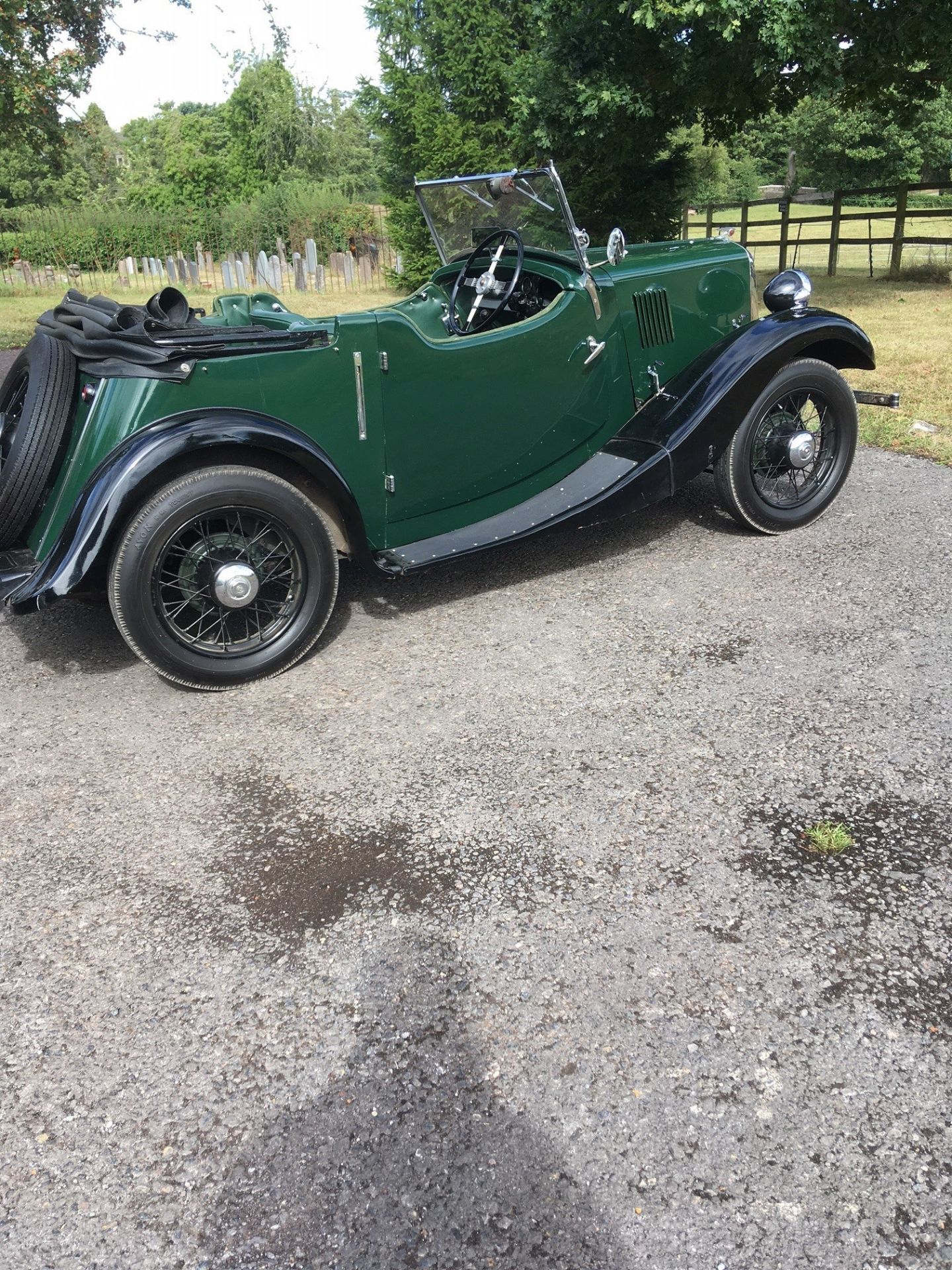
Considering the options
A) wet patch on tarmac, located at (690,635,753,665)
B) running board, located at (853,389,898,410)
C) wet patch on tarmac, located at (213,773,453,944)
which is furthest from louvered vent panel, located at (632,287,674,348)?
wet patch on tarmac, located at (213,773,453,944)

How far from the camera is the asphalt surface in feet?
5.67

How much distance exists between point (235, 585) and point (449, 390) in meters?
1.24

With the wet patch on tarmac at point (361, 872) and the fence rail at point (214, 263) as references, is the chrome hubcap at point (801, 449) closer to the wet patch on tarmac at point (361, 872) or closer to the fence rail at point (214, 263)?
the wet patch on tarmac at point (361, 872)

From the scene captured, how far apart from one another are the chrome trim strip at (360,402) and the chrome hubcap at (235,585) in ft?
2.39

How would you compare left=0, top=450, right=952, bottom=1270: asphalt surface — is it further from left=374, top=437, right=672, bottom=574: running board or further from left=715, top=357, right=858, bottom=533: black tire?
left=715, top=357, right=858, bottom=533: black tire

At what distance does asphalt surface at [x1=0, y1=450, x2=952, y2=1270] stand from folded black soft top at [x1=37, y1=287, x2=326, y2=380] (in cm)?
121

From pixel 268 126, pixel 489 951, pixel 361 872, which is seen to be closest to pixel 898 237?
pixel 361 872

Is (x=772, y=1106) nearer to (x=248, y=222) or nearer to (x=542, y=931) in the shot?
(x=542, y=931)

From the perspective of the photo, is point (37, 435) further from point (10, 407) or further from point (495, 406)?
point (495, 406)

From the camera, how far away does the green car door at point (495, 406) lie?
151 inches

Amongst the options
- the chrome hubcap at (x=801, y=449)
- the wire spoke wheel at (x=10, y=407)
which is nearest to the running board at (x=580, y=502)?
the chrome hubcap at (x=801, y=449)

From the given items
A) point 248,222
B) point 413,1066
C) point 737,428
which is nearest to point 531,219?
point 737,428

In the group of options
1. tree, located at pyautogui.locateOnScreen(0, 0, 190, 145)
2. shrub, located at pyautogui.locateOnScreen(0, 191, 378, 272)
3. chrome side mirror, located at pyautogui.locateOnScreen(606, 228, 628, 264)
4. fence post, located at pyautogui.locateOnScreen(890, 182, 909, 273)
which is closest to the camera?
chrome side mirror, located at pyautogui.locateOnScreen(606, 228, 628, 264)

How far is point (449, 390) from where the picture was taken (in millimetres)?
3924
